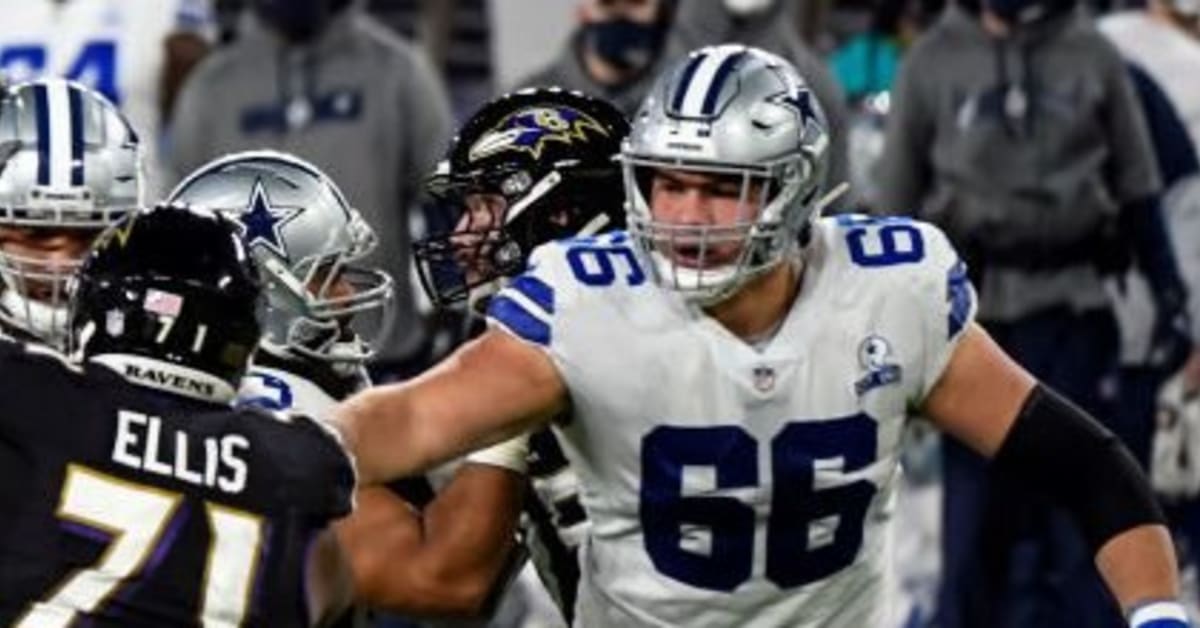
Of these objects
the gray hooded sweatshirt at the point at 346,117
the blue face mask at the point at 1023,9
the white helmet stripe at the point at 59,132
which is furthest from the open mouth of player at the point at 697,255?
the gray hooded sweatshirt at the point at 346,117

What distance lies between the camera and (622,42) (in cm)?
905

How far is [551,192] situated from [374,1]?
25.8ft

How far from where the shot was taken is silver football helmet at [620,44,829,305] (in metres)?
5.11

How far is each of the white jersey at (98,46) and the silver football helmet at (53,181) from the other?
2873 millimetres

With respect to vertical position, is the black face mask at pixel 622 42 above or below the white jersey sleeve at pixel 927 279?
below

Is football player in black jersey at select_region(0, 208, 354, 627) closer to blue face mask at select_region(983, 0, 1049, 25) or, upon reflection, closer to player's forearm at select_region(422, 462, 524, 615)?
player's forearm at select_region(422, 462, 524, 615)

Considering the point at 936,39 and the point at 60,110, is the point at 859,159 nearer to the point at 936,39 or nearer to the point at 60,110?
the point at 936,39

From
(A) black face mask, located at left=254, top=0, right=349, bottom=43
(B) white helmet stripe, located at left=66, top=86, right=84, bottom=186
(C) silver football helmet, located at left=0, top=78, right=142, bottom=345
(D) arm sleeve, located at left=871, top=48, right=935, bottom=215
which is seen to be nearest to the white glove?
(D) arm sleeve, located at left=871, top=48, right=935, bottom=215

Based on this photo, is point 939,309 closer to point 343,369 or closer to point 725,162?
point 725,162

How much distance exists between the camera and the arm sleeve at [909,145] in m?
8.82

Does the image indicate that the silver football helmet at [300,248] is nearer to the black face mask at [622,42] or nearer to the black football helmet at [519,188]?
the black football helmet at [519,188]

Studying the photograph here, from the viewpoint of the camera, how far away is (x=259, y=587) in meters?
4.45

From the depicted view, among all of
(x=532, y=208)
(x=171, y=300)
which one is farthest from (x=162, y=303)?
(x=532, y=208)

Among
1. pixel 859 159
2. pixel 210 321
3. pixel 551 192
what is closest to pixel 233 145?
pixel 859 159
